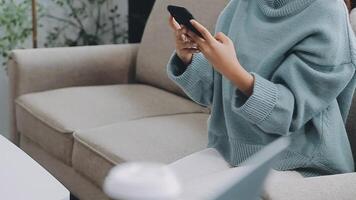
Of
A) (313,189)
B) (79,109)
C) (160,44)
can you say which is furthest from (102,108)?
(313,189)

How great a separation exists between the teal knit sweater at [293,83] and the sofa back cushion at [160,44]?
0.73 metres

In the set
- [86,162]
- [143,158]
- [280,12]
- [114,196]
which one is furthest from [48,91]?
[114,196]

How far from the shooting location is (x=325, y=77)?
106cm

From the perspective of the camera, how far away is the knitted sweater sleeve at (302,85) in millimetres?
1035

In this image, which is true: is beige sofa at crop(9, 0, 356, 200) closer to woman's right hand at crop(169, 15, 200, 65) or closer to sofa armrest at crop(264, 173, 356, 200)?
woman's right hand at crop(169, 15, 200, 65)

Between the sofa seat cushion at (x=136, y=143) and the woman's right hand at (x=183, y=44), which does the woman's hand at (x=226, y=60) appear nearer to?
the woman's right hand at (x=183, y=44)

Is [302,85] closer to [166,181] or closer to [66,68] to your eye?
[166,181]

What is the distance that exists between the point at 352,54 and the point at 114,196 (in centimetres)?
81

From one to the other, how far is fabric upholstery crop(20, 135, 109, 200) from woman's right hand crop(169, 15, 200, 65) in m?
0.49

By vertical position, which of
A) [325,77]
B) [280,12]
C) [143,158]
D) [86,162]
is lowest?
[86,162]

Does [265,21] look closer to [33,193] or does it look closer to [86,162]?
[33,193]

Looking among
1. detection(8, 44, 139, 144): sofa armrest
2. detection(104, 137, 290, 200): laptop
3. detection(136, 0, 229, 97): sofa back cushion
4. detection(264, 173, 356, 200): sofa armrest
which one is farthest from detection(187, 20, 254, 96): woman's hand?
detection(8, 44, 139, 144): sofa armrest

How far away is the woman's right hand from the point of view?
118 centimetres

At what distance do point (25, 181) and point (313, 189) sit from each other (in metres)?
0.63
